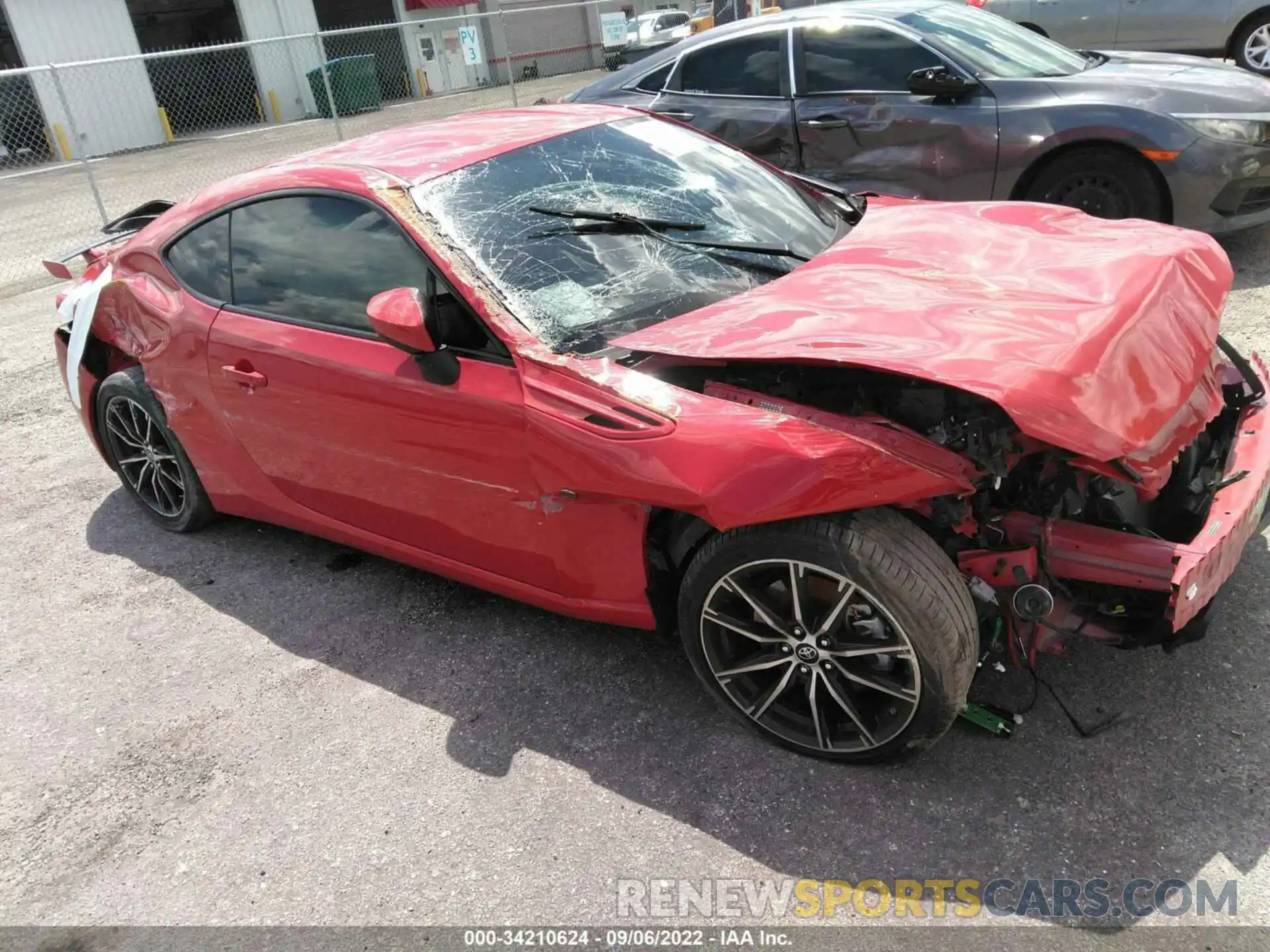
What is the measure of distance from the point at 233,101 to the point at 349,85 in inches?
108

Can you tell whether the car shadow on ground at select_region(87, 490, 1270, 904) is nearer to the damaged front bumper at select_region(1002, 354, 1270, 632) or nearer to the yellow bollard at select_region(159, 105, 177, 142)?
the damaged front bumper at select_region(1002, 354, 1270, 632)

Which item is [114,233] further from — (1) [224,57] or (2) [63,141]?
(1) [224,57]

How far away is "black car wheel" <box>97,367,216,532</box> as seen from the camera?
398cm

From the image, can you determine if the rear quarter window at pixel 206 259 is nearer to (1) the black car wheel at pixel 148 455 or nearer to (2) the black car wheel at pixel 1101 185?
(1) the black car wheel at pixel 148 455

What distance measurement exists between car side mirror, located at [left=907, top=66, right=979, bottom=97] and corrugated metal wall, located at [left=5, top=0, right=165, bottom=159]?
61.7 ft

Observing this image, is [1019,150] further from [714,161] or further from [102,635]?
[102,635]

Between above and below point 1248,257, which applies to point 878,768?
below

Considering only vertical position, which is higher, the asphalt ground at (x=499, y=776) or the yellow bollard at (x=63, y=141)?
the yellow bollard at (x=63, y=141)

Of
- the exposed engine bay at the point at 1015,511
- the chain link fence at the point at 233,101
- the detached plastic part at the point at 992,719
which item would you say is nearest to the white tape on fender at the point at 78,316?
the exposed engine bay at the point at 1015,511

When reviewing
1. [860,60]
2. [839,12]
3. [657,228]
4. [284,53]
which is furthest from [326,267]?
[284,53]

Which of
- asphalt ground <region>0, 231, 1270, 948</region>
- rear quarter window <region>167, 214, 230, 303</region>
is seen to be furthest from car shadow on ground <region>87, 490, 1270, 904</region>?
rear quarter window <region>167, 214, 230, 303</region>

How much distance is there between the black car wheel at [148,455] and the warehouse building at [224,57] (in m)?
13.1

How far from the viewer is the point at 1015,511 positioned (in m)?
2.49

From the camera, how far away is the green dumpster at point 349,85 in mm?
22703
